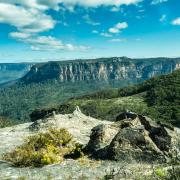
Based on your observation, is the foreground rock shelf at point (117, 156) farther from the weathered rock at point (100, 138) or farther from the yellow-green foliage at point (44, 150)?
the yellow-green foliage at point (44, 150)

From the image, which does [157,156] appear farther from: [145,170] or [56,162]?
[56,162]

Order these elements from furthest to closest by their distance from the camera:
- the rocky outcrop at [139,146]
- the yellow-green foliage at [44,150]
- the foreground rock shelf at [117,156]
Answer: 1. the yellow-green foliage at [44,150]
2. the rocky outcrop at [139,146]
3. the foreground rock shelf at [117,156]

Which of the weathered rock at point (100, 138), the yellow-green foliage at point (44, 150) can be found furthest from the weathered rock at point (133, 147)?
the yellow-green foliage at point (44, 150)

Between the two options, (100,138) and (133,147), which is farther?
(100,138)

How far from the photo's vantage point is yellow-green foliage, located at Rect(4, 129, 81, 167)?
20.7m

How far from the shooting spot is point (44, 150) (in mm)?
22750

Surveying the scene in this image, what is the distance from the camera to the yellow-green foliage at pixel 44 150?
2070 centimetres

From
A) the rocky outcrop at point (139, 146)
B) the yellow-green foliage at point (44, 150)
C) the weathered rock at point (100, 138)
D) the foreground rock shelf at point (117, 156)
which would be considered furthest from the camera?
the weathered rock at point (100, 138)

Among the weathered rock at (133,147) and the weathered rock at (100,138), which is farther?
the weathered rock at (100,138)

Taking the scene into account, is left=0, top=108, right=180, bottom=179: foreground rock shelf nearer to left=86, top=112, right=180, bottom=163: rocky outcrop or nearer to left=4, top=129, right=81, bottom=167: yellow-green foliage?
left=86, top=112, right=180, bottom=163: rocky outcrop

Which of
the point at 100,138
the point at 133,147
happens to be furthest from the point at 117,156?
the point at 100,138

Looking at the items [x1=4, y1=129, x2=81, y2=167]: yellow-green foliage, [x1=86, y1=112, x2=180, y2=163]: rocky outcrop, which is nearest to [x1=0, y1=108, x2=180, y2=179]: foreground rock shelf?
[x1=86, y1=112, x2=180, y2=163]: rocky outcrop

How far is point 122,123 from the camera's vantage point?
26.9m

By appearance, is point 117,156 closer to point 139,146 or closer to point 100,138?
point 139,146
